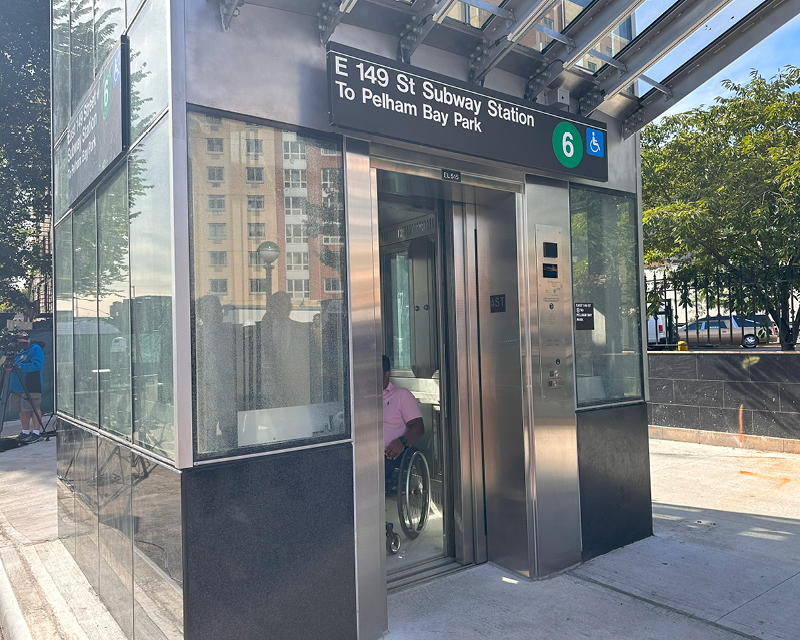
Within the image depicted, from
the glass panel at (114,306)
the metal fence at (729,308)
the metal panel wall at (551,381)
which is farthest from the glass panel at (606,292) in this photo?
the metal fence at (729,308)

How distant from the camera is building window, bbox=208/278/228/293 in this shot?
10.1 ft

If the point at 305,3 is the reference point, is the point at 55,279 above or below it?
below

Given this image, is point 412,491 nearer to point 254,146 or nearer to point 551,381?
point 551,381

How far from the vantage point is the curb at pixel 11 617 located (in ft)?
13.1

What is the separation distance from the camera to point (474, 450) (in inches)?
188

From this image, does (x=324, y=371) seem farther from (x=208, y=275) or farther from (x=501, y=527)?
(x=501, y=527)

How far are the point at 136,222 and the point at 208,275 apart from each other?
33.4 inches

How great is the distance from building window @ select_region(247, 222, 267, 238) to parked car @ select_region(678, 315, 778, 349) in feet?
25.0

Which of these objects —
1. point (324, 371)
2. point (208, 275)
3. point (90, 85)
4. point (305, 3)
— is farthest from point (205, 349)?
point (90, 85)

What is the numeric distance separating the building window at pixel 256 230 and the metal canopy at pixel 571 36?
98 cm

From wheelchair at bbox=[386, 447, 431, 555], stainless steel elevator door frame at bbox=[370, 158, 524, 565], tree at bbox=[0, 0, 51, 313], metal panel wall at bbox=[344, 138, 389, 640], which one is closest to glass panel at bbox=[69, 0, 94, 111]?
metal panel wall at bbox=[344, 138, 389, 640]

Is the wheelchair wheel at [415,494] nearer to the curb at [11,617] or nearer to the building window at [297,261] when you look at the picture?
the building window at [297,261]

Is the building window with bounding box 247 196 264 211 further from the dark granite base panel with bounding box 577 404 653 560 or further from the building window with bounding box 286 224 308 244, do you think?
the dark granite base panel with bounding box 577 404 653 560

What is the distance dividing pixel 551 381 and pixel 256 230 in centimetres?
247
